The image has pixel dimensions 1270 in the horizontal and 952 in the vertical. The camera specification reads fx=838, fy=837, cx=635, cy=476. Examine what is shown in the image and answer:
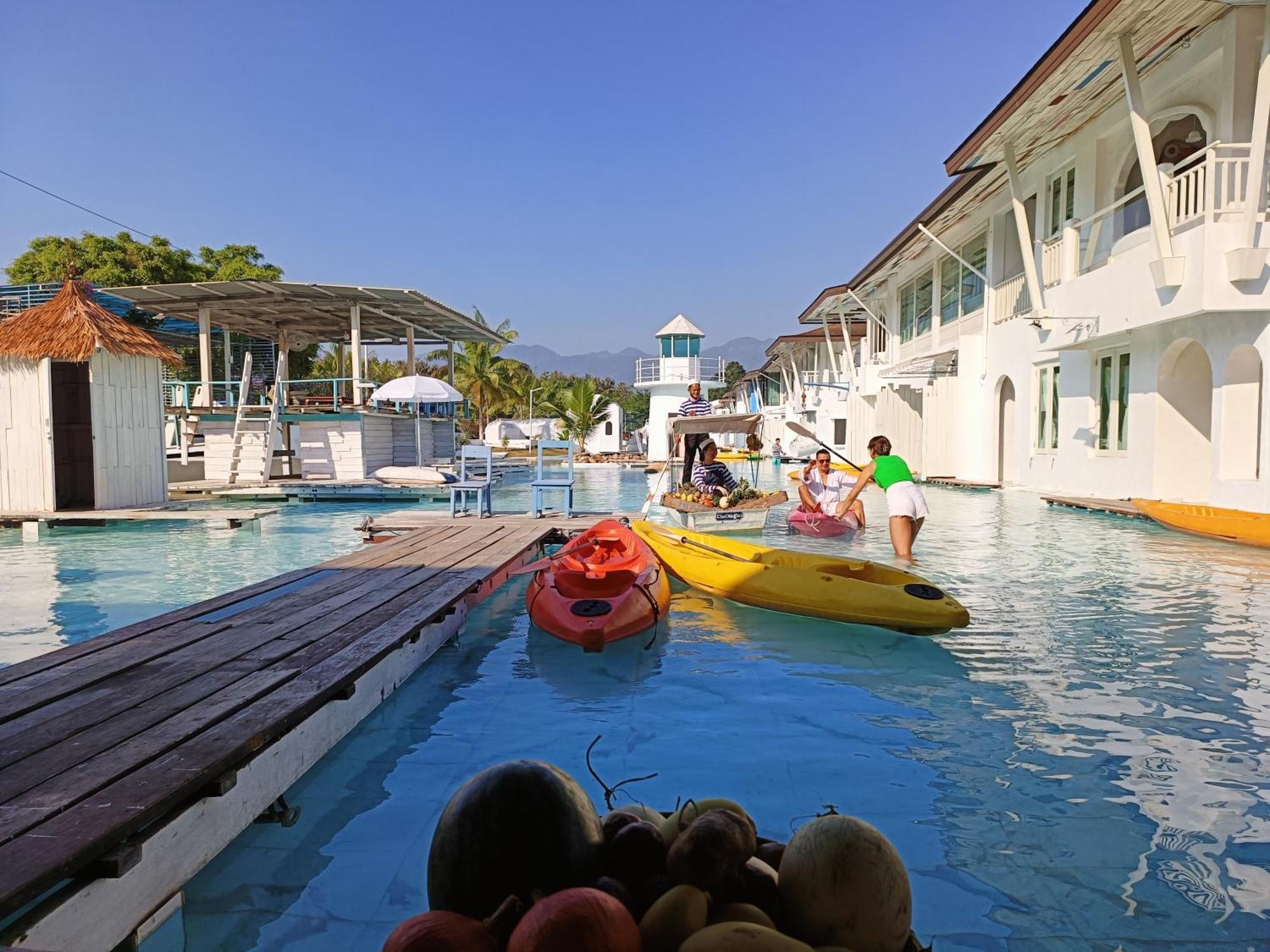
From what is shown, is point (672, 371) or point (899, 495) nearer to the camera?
point (899, 495)

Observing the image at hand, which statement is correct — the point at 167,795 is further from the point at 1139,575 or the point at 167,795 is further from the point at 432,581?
the point at 1139,575

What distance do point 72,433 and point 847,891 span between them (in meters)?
17.2

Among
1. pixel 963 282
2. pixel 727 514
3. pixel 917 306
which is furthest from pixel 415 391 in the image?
pixel 917 306

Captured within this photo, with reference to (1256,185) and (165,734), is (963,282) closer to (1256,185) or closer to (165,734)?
(1256,185)

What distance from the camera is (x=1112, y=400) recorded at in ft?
47.9

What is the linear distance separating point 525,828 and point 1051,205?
59.9 ft

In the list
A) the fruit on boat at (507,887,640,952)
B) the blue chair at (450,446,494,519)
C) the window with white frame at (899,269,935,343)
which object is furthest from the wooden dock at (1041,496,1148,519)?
the fruit on boat at (507,887,640,952)

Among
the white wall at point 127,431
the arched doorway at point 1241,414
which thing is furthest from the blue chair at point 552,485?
the arched doorway at point 1241,414

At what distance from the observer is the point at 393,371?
5022cm

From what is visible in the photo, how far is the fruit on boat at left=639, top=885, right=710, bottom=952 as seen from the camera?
1.63m

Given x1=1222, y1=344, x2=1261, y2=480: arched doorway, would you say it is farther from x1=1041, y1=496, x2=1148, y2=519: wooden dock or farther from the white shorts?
the white shorts

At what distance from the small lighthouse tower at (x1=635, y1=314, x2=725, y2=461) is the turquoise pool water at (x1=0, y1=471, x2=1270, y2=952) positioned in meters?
31.1

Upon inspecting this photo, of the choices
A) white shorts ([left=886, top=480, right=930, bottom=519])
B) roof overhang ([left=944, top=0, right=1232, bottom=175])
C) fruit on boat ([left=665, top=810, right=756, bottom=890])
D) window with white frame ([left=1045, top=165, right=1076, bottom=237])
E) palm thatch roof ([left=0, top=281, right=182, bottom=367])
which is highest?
roof overhang ([left=944, top=0, right=1232, bottom=175])

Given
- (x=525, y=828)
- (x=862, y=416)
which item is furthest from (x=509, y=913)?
(x=862, y=416)
